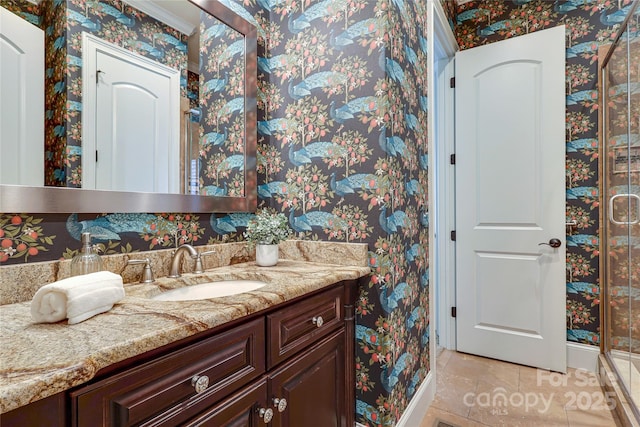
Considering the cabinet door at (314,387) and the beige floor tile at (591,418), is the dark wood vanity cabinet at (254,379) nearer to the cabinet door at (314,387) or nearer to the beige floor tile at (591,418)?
the cabinet door at (314,387)

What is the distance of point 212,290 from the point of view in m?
1.26

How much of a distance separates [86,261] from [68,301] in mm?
329

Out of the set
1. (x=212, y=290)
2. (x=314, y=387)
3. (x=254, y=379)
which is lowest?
(x=314, y=387)

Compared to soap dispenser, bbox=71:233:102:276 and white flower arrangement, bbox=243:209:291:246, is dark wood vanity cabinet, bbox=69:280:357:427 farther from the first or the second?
soap dispenser, bbox=71:233:102:276

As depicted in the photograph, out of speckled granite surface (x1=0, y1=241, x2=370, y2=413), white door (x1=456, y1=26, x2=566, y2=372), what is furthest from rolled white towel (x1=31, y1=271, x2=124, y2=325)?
white door (x1=456, y1=26, x2=566, y2=372)

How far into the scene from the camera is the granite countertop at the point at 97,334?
0.48m

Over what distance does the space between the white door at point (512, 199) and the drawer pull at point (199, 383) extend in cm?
226

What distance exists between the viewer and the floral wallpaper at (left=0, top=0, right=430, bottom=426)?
1.39 meters

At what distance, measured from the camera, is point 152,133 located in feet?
3.98

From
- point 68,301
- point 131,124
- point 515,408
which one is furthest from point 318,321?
point 515,408

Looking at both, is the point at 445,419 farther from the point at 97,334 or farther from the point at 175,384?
the point at 97,334

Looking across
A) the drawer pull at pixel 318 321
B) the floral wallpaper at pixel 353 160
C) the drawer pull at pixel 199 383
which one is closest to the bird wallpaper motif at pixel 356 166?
the floral wallpaper at pixel 353 160

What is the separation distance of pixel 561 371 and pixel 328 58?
8.17 ft

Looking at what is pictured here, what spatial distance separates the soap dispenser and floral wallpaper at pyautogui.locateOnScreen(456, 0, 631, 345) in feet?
8.98
